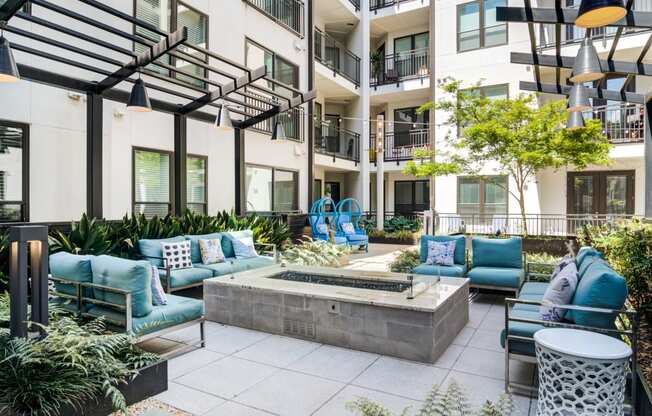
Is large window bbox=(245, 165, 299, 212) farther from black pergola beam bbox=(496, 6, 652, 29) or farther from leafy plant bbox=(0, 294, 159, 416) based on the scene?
leafy plant bbox=(0, 294, 159, 416)

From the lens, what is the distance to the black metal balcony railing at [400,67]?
15904mm

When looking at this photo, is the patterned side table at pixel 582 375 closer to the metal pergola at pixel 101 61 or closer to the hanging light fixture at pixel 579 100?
the hanging light fixture at pixel 579 100

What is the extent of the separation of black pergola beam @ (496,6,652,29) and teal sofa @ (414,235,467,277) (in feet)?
11.0

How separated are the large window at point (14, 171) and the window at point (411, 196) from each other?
13.9 meters

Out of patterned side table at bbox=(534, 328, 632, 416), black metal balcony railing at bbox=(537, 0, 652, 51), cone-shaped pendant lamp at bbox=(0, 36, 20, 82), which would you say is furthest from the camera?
black metal balcony railing at bbox=(537, 0, 652, 51)

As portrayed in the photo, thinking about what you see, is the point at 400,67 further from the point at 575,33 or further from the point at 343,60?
the point at 575,33

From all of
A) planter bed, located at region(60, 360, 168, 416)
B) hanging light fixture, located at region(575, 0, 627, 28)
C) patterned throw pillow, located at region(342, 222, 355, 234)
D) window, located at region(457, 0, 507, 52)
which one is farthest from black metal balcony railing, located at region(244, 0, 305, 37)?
planter bed, located at region(60, 360, 168, 416)

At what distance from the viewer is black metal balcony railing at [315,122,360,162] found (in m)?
14.5

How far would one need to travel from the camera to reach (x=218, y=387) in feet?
11.0

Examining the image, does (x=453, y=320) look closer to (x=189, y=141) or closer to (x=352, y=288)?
(x=352, y=288)

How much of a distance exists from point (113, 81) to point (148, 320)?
4.33 meters

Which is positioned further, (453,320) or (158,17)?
(158,17)

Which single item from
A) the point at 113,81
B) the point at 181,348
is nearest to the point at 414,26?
the point at 113,81

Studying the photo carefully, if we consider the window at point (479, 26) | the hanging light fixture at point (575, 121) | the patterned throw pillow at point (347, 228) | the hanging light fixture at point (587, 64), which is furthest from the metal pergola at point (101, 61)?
the window at point (479, 26)
